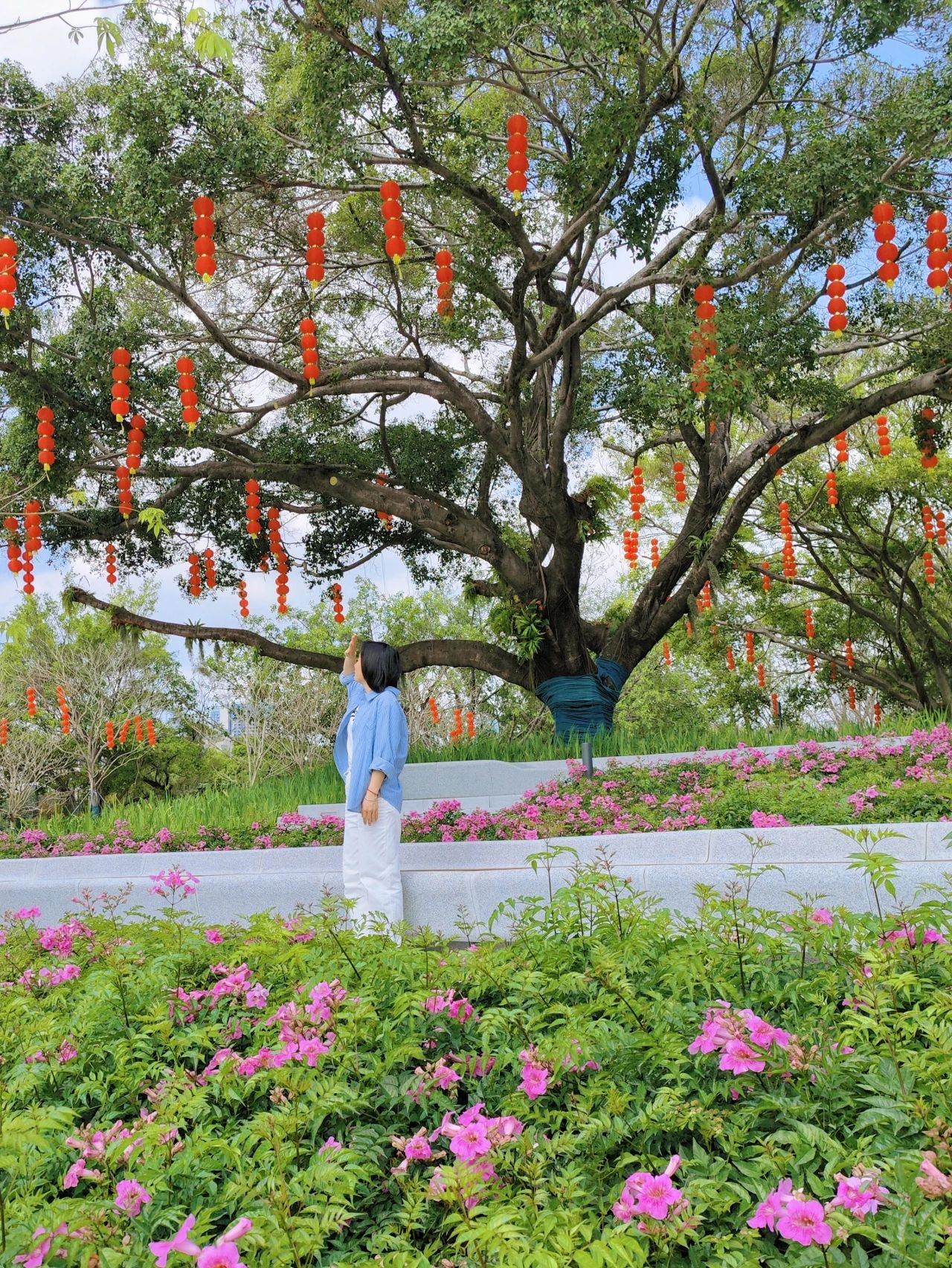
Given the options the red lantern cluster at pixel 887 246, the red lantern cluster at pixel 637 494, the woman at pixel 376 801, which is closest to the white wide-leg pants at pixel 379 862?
the woman at pixel 376 801

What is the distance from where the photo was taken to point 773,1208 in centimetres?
158

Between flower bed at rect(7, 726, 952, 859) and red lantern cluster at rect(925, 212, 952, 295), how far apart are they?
3.31m

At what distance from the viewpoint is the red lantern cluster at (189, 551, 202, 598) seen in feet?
43.7

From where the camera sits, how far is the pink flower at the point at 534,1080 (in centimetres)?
199

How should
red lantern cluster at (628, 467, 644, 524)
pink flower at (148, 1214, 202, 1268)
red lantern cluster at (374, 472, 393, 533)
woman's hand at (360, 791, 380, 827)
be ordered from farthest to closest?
red lantern cluster at (374, 472, 393, 533), red lantern cluster at (628, 467, 644, 524), woman's hand at (360, 791, 380, 827), pink flower at (148, 1214, 202, 1268)

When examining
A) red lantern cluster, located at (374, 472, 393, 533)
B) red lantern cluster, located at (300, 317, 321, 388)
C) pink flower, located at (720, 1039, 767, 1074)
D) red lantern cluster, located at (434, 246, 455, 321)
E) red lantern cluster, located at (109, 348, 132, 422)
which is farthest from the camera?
red lantern cluster, located at (374, 472, 393, 533)

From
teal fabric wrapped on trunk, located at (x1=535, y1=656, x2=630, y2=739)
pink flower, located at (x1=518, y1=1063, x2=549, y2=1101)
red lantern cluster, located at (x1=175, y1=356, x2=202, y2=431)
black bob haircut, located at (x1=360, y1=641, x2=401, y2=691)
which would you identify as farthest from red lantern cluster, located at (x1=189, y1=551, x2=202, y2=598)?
pink flower, located at (x1=518, y1=1063, x2=549, y2=1101)

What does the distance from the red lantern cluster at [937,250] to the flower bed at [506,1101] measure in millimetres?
6138

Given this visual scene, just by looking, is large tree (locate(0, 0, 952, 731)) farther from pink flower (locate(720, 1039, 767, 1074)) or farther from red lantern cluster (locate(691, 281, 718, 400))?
pink flower (locate(720, 1039, 767, 1074))

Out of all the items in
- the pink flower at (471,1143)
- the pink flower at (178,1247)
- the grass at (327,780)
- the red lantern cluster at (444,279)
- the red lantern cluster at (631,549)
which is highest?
the red lantern cluster at (444,279)

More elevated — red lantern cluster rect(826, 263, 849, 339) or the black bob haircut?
red lantern cluster rect(826, 263, 849, 339)

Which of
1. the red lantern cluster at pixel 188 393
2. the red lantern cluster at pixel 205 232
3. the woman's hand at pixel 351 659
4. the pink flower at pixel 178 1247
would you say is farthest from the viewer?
the red lantern cluster at pixel 188 393

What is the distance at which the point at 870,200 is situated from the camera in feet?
27.9

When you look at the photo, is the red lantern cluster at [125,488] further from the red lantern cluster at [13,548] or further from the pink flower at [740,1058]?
the pink flower at [740,1058]
